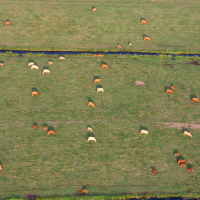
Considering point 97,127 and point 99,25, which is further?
point 99,25

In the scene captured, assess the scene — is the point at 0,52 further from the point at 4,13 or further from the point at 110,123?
the point at 110,123

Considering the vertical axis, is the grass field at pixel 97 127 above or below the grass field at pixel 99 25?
below

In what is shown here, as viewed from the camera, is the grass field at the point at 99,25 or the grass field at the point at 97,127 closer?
the grass field at the point at 97,127

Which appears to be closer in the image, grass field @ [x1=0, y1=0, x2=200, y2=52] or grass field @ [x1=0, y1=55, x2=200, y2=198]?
grass field @ [x1=0, y1=55, x2=200, y2=198]

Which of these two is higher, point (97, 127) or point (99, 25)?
point (99, 25)

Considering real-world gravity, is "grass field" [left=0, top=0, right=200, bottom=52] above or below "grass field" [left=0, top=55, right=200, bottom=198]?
above
